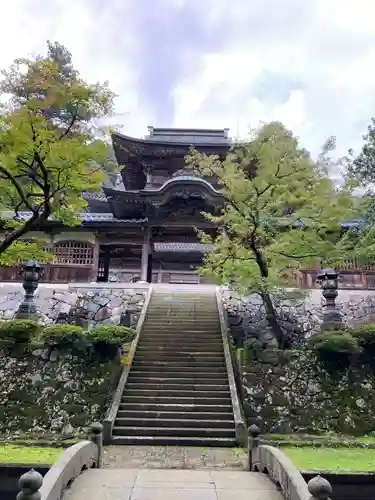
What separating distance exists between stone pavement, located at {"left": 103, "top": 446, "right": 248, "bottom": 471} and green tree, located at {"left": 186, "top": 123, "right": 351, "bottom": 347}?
18.1ft

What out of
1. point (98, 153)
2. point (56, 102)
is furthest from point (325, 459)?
point (56, 102)

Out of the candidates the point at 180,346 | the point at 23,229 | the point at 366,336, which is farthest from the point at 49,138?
the point at 366,336

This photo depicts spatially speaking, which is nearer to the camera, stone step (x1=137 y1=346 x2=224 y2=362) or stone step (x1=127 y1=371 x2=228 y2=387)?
stone step (x1=127 y1=371 x2=228 y2=387)

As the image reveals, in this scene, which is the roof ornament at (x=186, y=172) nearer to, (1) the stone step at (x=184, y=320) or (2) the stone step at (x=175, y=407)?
(1) the stone step at (x=184, y=320)

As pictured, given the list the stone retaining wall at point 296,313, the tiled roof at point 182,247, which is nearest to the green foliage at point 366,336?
the stone retaining wall at point 296,313

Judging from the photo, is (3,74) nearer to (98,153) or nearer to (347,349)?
(98,153)

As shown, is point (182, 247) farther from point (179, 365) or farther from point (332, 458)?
point (332, 458)

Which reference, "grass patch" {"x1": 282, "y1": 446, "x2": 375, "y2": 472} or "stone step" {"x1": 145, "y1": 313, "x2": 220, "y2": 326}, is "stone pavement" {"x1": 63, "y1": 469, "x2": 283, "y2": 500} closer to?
"grass patch" {"x1": 282, "y1": 446, "x2": 375, "y2": 472}

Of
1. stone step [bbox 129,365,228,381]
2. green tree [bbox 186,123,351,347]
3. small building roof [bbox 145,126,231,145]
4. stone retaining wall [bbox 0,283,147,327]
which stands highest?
small building roof [bbox 145,126,231,145]

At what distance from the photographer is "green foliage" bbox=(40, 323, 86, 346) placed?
12172 millimetres

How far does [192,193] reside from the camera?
20875 mm

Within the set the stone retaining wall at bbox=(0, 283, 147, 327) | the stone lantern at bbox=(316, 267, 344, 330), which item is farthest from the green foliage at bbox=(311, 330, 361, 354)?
the stone retaining wall at bbox=(0, 283, 147, 327)

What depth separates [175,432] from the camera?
9.77 metres

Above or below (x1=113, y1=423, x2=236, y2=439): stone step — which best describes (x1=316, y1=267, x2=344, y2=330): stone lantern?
above
